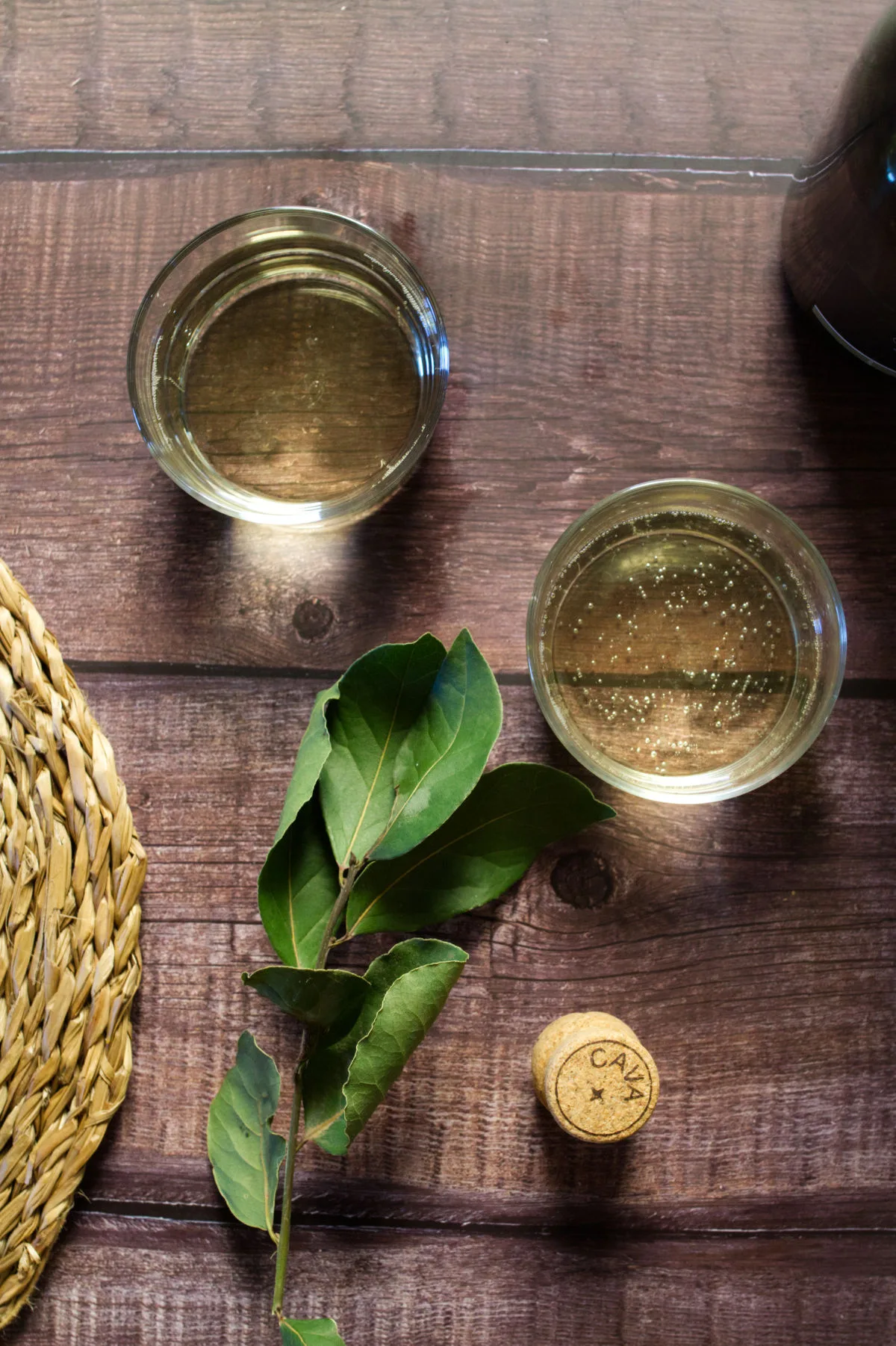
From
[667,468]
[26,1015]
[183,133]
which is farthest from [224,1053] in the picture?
[183,133]

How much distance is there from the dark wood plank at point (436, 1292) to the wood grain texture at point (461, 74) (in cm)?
59

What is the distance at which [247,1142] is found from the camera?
0.52 m

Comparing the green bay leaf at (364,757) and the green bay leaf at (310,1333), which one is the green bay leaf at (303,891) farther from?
the green bay leaf at (310,1333)

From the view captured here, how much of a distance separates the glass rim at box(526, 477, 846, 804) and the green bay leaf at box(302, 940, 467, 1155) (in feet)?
0.42

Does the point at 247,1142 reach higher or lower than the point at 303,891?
lower

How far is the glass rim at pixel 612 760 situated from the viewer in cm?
53

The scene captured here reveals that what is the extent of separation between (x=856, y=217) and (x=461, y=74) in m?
0.24

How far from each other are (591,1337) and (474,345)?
531 mm

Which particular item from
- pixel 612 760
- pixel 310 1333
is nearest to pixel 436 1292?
pixel 310 1333

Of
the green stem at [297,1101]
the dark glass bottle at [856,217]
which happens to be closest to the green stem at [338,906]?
the green stem at [297,1101]

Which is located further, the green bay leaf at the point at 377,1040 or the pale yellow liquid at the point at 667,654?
the pale yellow liquid at the point at 667,654

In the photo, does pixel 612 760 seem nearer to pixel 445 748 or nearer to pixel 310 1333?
pixel 445 748

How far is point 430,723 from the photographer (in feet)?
1.63

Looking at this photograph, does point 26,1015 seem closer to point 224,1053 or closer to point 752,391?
point 224,1053
